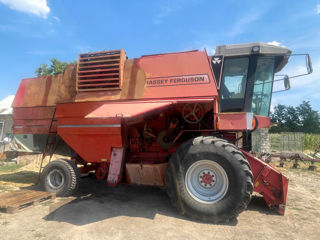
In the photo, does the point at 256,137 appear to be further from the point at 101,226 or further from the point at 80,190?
the point at 101,226

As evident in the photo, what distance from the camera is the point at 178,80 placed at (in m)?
4.39

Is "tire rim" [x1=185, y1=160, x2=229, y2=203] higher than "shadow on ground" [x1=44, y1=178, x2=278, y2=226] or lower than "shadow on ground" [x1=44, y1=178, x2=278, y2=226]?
higher

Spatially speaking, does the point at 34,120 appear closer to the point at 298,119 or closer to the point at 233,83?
the point at 233,83

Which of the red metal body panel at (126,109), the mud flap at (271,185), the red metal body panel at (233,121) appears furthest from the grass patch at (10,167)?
the mud flap at (271,185)

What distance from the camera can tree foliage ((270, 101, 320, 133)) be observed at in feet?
166

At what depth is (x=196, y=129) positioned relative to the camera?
15.5 feet

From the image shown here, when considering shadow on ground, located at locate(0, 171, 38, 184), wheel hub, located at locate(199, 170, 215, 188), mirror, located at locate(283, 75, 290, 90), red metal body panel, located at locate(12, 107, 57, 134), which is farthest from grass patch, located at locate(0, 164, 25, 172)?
mirror, located at locate(283, 75, 290, 90)

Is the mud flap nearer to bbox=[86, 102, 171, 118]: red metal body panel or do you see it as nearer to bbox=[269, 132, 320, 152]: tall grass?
bbox=[86, 102, 171, 118]: red metal body panel

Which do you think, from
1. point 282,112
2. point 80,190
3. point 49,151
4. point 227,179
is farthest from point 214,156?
point 282,112

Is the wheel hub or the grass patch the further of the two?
the grass patch

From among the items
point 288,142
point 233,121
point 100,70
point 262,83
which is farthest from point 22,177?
point 288,142

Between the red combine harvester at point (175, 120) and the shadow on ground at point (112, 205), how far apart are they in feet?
1.27

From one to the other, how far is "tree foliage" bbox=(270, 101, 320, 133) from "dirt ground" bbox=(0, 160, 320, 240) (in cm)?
5162

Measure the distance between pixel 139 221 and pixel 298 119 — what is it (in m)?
59.4
